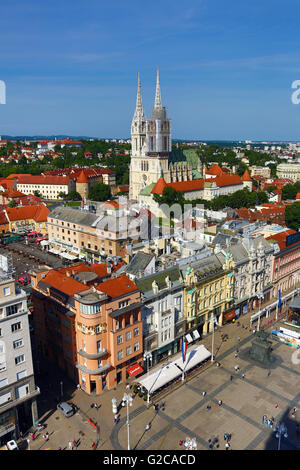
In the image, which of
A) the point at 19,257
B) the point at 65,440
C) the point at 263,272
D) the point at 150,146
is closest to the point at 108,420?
the point at 65,440

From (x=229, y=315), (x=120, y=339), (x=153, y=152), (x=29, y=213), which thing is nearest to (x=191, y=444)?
(x=120, y=339)

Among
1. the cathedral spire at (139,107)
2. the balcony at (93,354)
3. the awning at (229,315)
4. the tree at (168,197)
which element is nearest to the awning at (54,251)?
the awning at (229,315)

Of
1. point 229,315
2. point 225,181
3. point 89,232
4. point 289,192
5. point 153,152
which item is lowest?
point 229,315

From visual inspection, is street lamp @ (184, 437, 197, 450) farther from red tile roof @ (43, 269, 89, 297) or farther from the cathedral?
the cathedral

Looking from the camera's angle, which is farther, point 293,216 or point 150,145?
point 150,145

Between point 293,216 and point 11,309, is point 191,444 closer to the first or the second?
point 11,309

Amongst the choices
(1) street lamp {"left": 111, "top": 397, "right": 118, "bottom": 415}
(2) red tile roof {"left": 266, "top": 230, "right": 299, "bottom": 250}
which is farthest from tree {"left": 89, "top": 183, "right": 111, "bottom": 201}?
(1) street lamp {"left": 111, "top": 397, "right": 118, "bottom": 415}
